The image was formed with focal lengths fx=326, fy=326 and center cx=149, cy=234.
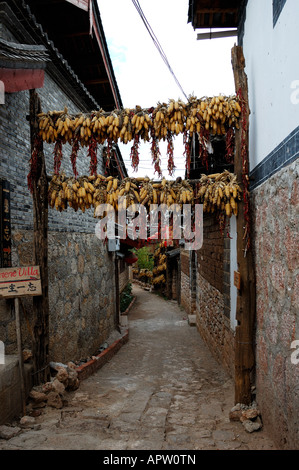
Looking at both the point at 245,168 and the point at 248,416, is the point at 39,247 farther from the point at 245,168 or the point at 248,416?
the point at 248,416

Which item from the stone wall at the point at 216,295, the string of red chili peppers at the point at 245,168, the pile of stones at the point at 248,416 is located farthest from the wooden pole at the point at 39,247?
the stone wall at the point at 216,295

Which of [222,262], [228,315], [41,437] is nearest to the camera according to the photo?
[41,437]

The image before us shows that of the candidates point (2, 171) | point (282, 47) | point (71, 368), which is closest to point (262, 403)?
point (71, 368)

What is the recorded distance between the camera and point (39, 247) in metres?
5.09

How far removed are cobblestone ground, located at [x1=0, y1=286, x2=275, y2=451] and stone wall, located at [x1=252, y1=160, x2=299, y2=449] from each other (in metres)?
0.56

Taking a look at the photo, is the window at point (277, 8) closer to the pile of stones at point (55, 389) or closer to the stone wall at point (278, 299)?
the stone wall at point (278, 299)

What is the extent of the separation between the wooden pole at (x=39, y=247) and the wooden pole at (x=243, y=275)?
292 cm

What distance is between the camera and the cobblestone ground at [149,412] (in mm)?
3652

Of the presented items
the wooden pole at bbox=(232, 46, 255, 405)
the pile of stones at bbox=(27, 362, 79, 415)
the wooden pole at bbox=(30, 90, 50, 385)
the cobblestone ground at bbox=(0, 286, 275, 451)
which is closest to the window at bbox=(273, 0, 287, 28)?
the wooden pole at bbox=(232, 46, 255, 405)

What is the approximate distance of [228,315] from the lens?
6.29 meters

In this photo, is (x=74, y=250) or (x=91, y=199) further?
(x=74, y=250)

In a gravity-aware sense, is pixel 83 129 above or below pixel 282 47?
below
